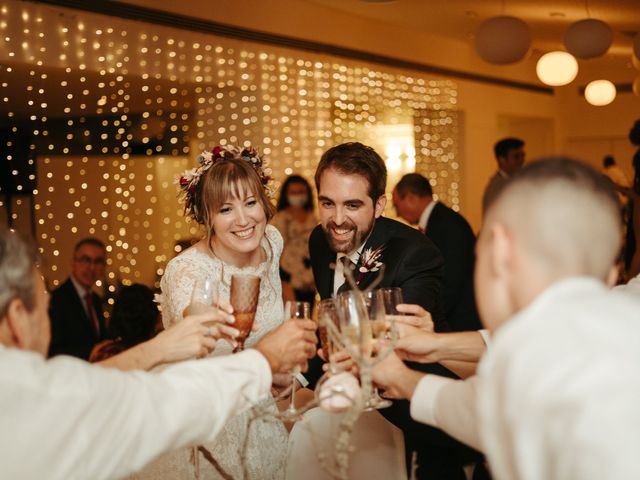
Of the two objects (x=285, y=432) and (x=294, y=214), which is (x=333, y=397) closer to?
(x=285, y=432)

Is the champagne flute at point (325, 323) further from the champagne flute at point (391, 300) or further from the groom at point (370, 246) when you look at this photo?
the groom at point (370, 246)

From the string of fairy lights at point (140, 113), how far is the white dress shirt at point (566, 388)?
5.26m

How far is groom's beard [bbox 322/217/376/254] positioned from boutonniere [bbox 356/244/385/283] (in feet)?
0.16

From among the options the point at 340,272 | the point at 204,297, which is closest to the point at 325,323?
the point at 204,297

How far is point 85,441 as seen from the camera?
1.64 metres

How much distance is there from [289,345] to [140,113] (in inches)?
260

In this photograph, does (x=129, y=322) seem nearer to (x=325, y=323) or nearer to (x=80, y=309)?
(x=80, y=309)

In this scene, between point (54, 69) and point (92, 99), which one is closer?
point (54, 69)

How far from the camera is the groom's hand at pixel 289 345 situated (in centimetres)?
228

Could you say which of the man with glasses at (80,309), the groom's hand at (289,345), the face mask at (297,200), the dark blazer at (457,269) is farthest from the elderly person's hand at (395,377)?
the face mask at (297,200)

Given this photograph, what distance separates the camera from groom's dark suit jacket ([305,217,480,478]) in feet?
9.45

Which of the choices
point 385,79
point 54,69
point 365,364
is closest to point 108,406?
point 365,364

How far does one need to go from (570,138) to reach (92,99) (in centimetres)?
1022

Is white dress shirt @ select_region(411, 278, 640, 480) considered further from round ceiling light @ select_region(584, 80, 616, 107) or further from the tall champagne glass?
round ceiling light @ select_region(584, 80, 616, 107)
